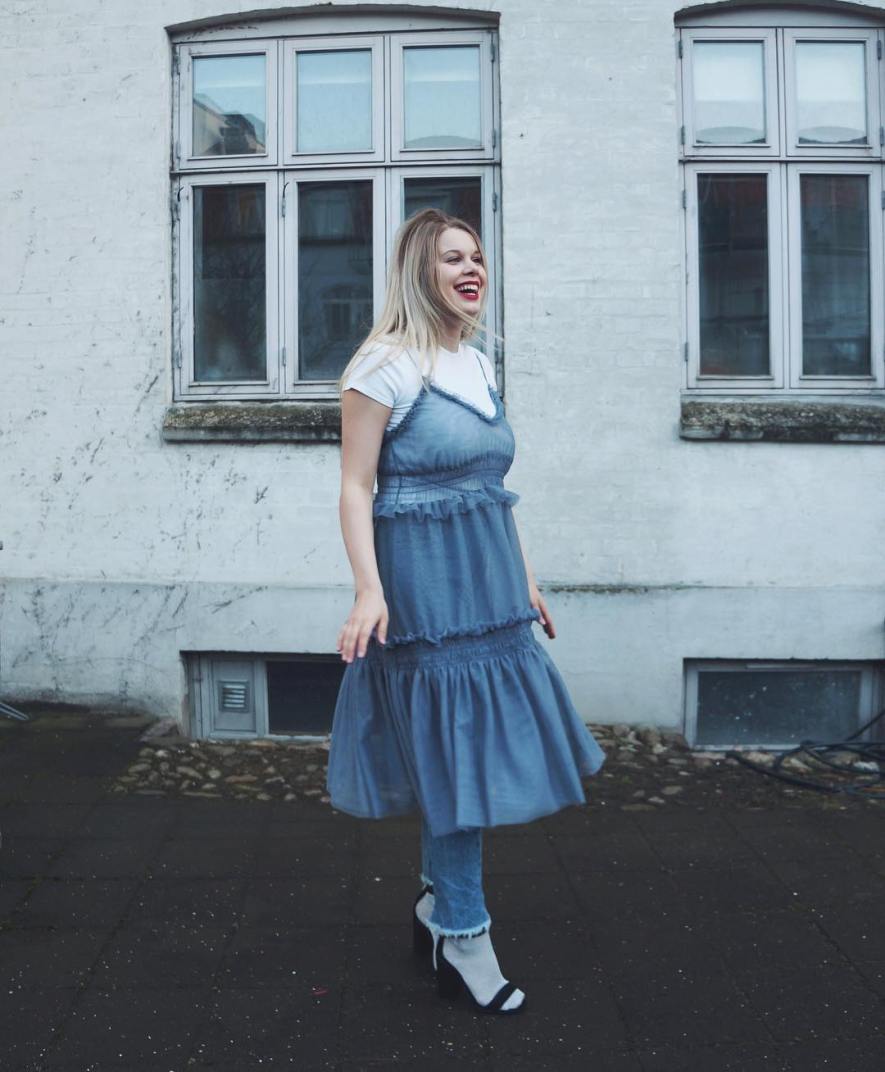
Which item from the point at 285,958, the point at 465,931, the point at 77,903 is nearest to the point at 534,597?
the point at 465,931

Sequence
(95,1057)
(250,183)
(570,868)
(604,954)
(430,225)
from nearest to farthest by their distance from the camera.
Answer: (95,1057)
(430,225)
(604,954)
(570,868)
(250,183)

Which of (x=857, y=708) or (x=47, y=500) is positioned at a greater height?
(x=47, y=500)

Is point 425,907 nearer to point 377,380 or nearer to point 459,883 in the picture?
point 459,883

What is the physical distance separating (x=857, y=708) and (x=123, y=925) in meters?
3.93

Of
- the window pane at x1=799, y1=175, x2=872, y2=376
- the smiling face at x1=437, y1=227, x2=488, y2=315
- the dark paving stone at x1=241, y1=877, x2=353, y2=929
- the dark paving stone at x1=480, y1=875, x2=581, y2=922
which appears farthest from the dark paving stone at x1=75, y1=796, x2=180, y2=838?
the window pane at x1=799, y1=175, x2=872, y2=376

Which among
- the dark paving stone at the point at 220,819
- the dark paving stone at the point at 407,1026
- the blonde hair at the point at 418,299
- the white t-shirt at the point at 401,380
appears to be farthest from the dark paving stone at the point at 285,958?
the blonde hair at the point at 418,299

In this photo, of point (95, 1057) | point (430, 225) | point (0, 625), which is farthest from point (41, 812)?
point (430, 225)

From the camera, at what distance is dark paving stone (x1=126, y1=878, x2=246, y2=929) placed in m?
3.65

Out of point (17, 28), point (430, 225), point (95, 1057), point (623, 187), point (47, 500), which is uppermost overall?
point (17, 28)

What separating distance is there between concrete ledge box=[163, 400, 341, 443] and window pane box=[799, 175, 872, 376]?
248cm

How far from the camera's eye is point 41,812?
4711 mm

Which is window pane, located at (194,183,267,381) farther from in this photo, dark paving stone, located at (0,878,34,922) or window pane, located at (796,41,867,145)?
dark paving stone, located at (0,878,34,922)

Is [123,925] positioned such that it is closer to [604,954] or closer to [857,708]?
[604,954]

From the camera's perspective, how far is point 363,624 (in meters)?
2.77
